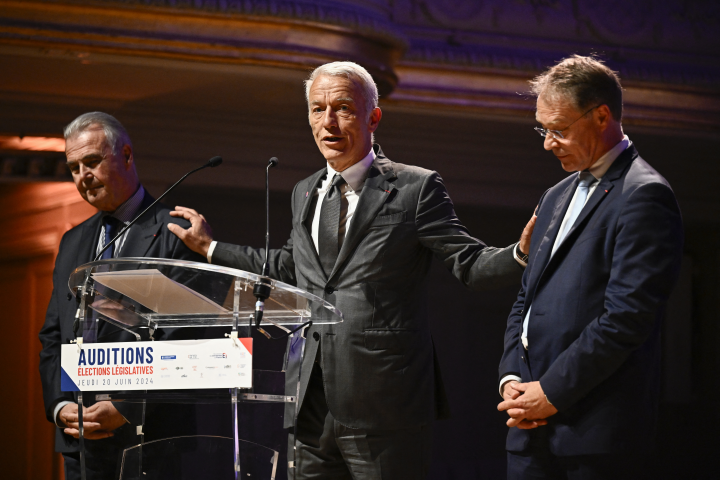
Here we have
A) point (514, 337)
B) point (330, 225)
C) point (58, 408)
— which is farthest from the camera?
point (58, 408)

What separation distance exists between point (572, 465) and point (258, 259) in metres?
1.22

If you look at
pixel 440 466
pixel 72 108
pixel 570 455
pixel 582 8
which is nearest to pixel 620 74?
pixel 582 8

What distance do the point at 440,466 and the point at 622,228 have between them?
141 inches

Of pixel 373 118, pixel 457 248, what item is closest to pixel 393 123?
pixel 373 118

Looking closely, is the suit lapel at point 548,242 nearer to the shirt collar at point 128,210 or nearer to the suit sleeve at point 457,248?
the suit sleeve at point 457,248

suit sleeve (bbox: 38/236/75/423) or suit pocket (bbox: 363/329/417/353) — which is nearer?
suit pocket (bbox: 363/329/417/353)

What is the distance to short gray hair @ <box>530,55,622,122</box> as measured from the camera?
1986mm

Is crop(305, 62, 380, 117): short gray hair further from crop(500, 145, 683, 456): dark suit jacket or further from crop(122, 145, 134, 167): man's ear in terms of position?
crop(122, 145, 134, 167): man's ear

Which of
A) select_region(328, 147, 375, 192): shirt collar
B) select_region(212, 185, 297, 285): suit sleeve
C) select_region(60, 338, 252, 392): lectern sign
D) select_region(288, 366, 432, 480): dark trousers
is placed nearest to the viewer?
select_region(60, 338, 252, 392): lectern sign

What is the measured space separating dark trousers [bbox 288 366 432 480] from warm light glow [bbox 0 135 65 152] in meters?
2.64

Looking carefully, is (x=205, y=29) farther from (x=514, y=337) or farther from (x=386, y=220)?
(x=514, y=337)

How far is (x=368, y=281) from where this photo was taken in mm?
2264

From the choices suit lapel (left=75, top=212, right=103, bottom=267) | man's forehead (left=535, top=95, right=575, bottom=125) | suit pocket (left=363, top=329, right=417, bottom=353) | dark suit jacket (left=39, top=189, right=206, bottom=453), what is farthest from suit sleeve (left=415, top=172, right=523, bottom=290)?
suit lapel (left=75, top=212, right=103, bottom=267)

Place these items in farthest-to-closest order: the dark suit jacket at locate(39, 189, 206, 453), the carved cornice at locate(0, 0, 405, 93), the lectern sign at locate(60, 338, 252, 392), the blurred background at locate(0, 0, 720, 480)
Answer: the blurred background at locate(0, 0, 720, 480) → the carved cornice at locate(0, 0, 405, 93) → the dark suit jacket at locate(39, 189, 206, 453) → the lectern sign at locate(60, 338, 252, 392)
